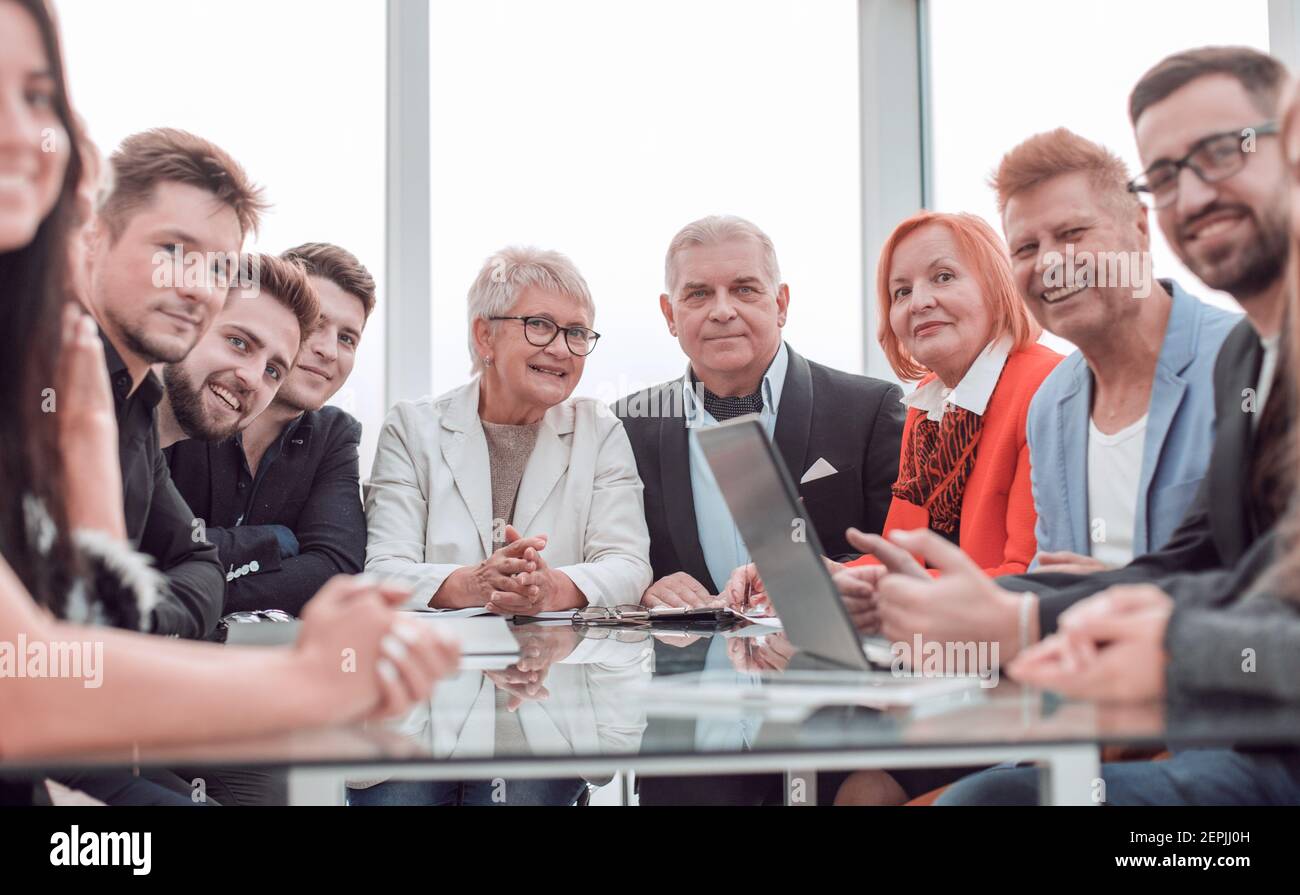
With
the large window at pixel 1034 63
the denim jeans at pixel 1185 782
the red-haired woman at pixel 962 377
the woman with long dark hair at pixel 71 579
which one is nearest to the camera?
the woman with long dark hair at pixel 71 579

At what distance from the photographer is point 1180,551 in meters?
1.64

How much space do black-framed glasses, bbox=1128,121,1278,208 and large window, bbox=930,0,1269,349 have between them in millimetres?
1245

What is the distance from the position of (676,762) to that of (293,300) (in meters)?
2.20

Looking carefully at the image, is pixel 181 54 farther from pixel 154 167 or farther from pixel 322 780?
pixel 322 780

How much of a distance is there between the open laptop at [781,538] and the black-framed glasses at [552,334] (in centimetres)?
156

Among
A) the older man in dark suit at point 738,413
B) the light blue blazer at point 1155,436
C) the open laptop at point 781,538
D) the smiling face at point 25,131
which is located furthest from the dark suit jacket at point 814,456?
the smiling face at point 25,131

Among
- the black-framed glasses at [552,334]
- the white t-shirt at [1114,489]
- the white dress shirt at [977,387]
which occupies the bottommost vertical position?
the white t-shirt at [1114,489]

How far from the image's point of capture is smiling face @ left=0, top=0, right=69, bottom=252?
127cm

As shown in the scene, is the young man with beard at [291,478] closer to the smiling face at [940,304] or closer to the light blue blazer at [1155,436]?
the smiling face at [940,304]

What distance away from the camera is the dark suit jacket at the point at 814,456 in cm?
316

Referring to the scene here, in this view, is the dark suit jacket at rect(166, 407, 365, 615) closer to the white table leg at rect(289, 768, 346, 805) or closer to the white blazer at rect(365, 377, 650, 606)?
the white blazer at rect(365, 377, 650, 606)

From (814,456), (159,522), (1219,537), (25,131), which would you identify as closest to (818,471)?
(814,456)

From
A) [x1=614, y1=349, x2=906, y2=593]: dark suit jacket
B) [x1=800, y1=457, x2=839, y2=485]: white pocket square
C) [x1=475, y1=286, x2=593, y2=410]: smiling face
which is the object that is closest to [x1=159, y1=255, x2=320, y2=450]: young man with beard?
[x1=475, y1=286, x2=593, y2=410]: smiling face
